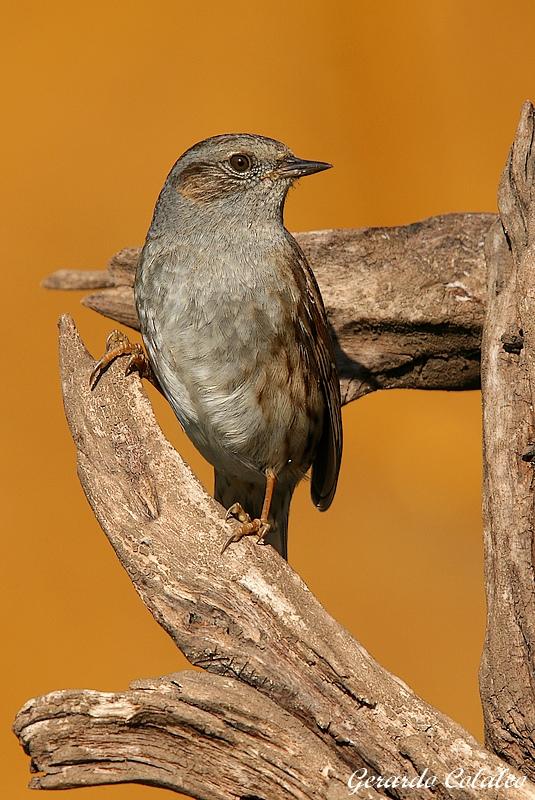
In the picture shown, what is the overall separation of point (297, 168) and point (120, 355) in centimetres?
120

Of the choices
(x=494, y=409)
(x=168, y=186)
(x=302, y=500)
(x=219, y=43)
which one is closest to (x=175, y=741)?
(x=494, y=409)

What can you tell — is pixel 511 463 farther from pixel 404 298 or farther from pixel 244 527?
pixel 404 298

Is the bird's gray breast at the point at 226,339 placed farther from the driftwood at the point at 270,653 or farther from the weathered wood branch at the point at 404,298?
the weathered wood branch at the point at 404,298

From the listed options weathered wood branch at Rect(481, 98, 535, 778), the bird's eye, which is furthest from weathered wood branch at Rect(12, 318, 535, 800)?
the bird's eye

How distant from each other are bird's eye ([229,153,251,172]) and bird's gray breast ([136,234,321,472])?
397 mm

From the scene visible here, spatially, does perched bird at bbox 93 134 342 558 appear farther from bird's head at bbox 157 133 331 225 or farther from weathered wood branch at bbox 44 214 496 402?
weathered wood branch at bbox 44 214 496 402

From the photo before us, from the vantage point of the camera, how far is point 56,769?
372 centimetres

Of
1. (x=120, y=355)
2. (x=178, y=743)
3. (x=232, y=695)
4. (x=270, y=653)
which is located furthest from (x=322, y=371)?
(x=178, y=743)

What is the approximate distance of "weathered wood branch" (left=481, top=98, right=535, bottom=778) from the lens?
155 inches

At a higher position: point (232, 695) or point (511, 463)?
point (511, 463)

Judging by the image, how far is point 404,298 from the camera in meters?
5.91

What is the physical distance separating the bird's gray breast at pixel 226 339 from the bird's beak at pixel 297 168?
369 mm

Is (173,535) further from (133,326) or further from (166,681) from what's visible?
(133,326)

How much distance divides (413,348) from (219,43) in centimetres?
497
